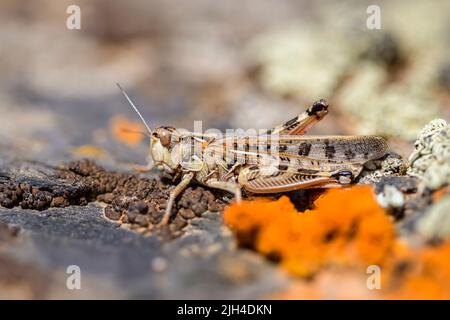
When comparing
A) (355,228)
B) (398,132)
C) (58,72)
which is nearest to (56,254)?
(355,228)

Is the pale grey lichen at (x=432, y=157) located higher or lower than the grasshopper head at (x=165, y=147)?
lower

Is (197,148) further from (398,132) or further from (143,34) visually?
(143,34)

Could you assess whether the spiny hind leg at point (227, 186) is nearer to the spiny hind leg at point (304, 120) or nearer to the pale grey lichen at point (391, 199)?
the spiny hind leg at point (304, 120)

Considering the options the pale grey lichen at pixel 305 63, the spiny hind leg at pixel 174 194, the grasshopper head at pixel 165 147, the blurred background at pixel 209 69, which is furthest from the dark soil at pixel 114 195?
the pale grey lichen at pixel 305 63

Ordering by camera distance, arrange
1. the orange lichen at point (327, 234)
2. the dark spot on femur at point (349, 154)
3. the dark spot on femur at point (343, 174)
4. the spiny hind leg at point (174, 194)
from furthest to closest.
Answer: the dark spot on femur at point (349, 154) < the dark spot on femur at point (343, 174) < the spiny hind leg at point (174, 194) < the orange lichen at point (327, 234)

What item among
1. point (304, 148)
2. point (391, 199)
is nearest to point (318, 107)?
point (304, 148)

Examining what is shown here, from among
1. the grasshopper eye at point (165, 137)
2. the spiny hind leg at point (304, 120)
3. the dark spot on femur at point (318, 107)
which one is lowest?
the grasshopper eye at point (165, 137)

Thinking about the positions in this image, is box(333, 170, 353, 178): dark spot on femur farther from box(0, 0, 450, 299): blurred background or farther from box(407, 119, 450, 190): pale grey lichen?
box(0, 0, 450, 299): blurred background
